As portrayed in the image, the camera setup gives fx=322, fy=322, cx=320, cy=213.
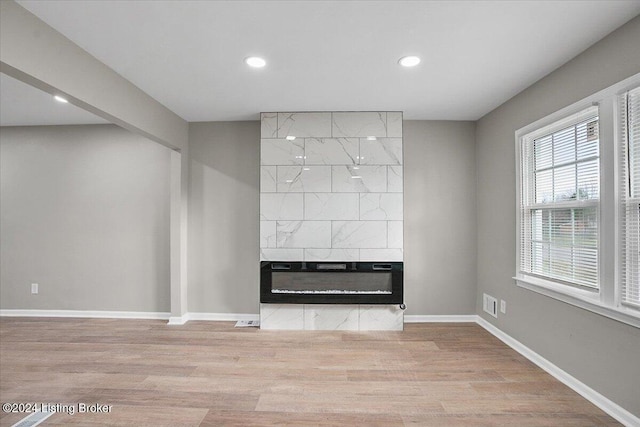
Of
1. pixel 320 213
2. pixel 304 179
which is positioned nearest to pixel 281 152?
pixel 304 179

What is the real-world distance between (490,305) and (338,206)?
2096 mm

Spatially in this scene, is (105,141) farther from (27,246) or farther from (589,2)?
(589,2)

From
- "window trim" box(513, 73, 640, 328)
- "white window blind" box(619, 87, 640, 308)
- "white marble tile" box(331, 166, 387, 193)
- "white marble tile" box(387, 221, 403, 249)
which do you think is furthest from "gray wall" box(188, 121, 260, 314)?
"white window blind" box(619, 87, 640, 308)

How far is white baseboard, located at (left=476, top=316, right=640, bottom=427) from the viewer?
2.05 m

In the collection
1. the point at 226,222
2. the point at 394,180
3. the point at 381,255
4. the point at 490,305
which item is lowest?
the point at 490,305

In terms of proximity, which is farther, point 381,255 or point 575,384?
point 381,255

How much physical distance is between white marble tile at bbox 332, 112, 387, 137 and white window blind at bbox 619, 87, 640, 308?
7.00 ft

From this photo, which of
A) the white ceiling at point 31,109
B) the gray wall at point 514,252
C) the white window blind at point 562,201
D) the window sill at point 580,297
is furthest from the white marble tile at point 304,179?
the white ceiling at point 31,109

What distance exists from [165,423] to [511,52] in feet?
11.7

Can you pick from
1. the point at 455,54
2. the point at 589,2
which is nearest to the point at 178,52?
the point at 455,54

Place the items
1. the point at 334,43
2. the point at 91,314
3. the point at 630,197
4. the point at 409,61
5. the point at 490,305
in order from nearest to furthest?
the point at 630,197 → the point at 334,43 → the point at 409,61 → the point at 490,305 → the point at 91,314

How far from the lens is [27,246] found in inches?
170

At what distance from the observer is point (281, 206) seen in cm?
382

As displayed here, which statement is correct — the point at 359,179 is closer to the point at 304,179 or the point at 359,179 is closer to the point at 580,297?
the point at 304,179
